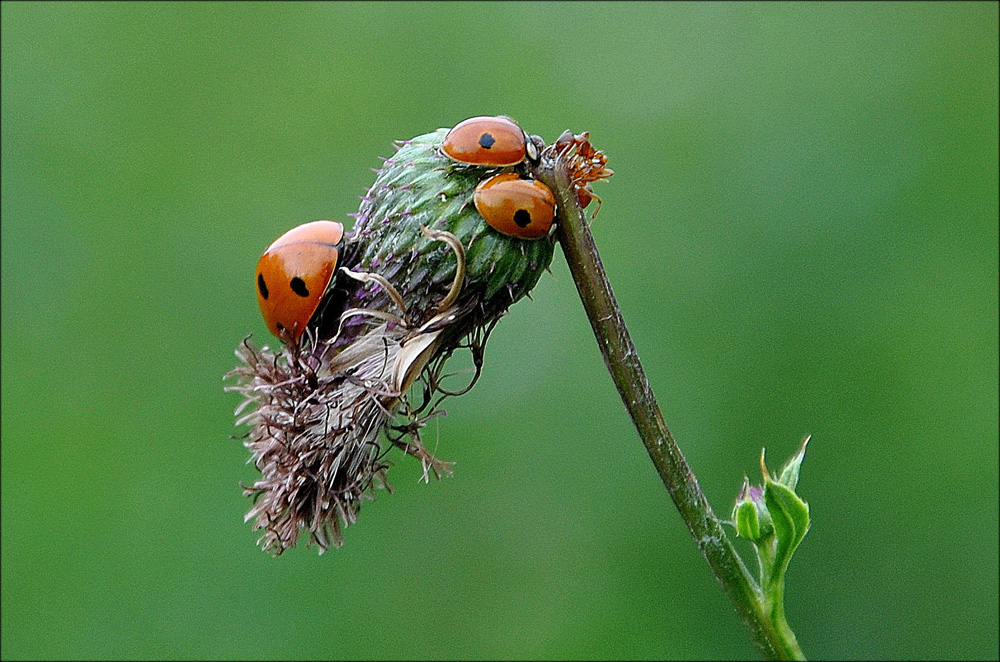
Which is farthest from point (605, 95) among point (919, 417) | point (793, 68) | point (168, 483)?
point (168, 483)

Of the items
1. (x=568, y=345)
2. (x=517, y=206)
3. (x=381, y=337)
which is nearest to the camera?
(x=517, y=206)

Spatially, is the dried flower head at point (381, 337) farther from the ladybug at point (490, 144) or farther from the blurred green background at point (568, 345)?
the blurred green background at point (568, 345)

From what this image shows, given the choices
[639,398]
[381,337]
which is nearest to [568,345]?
[381,337]

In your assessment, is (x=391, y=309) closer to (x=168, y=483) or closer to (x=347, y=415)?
(x=347, y=415)

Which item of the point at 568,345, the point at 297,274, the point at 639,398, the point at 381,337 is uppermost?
the point at 297,274

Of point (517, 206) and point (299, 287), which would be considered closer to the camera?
point (517, 206)

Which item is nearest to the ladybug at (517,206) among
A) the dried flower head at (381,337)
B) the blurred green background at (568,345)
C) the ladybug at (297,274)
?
the dried flower head at (381,337)

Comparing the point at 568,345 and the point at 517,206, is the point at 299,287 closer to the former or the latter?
the point at 517,206

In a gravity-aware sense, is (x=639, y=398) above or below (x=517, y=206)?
below
